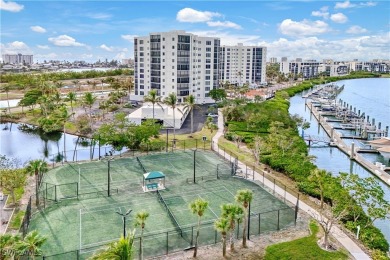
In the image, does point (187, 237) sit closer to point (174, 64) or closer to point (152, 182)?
point (152, 182)

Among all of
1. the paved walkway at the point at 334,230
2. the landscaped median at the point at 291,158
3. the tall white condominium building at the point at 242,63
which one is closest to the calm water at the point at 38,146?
the paved walkway at the point at 334,230

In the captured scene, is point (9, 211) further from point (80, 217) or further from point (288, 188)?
point (288, 188)

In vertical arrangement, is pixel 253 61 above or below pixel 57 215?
above

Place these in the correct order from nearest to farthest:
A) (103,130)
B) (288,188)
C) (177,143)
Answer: (288,188), (103,130), (177,143)

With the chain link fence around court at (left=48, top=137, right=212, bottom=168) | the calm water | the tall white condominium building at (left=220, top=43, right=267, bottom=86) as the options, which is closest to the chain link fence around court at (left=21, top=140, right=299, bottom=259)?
the chain link fence around court at (left=48, top=137, right=212, bottom=168)

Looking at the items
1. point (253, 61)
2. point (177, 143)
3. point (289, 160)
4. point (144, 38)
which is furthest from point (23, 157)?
point (253, 61)

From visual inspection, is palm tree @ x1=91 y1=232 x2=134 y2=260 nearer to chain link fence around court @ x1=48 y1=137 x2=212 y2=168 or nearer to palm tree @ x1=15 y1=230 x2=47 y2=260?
palm tree @ x1=15 y1=230 x2=47 y2=260
